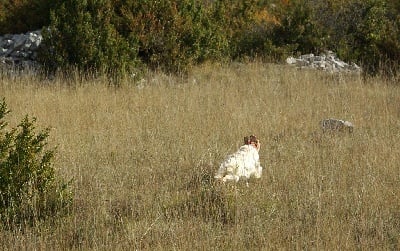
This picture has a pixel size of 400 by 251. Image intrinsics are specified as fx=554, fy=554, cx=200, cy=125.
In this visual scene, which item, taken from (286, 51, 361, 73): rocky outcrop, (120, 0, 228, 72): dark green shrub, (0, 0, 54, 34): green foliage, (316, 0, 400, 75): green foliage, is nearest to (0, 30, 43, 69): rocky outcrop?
(0, 0, 54, 34): green foliage

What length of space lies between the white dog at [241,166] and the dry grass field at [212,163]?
0.30ft

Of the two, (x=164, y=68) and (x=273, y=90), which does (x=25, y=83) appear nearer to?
(x=164, y=68)

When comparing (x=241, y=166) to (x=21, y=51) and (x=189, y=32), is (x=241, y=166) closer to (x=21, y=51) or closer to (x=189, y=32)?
(x=189, y=32)

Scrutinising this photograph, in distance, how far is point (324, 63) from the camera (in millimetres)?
10992

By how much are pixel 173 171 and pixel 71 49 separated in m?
4.64

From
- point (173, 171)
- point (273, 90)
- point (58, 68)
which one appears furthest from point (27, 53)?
point (173, 171)

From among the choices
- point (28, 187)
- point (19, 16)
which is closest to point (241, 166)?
point (28, 187)

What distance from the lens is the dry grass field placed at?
11.6 feet

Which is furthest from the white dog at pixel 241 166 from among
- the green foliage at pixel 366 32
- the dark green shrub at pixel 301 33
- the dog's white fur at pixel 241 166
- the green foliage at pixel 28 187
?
the dark green shrub at pixel 301 33

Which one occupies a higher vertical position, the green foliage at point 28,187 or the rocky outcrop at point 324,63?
the rocky outcrop at point 324,63

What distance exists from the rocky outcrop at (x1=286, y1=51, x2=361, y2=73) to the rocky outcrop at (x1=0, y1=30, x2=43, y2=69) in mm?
4973

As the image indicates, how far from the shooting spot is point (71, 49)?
8.79 meters

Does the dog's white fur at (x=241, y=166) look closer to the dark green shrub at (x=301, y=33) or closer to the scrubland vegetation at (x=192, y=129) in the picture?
the scrubland vegetation at (x=192, y=129)

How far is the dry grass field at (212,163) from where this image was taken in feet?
11.6
